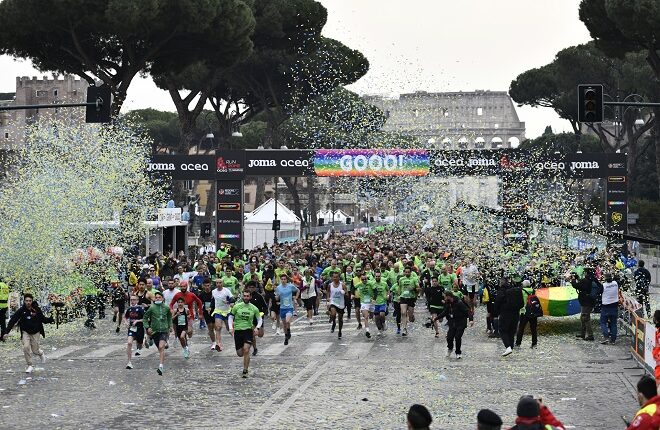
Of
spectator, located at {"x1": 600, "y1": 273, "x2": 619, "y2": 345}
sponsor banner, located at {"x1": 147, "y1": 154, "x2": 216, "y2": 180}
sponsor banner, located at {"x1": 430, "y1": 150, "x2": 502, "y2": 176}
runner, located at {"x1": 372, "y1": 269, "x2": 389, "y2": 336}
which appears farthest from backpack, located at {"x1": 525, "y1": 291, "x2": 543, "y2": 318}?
sponsor banner, located at {"x1": 147, "y1": 154, "x2": 216, "y2": 180}

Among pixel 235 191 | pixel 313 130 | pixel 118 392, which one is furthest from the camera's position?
pixel 313 130

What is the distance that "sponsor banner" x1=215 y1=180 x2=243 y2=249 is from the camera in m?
49.8

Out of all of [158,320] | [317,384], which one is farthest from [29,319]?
[317,384]

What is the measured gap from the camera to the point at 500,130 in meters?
175

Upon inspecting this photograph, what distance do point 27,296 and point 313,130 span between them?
60062mm

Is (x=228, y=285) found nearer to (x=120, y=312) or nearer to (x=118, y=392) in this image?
(x=120, y=312)

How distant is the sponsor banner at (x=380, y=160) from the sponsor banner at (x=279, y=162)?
478 millimetres

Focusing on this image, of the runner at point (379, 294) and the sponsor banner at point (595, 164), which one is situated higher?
the sponsor banner at point (595, 164)

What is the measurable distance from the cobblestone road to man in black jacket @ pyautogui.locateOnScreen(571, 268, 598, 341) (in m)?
0.47

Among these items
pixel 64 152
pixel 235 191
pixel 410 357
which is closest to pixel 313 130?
pixel 235 191

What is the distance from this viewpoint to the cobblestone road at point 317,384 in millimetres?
14359

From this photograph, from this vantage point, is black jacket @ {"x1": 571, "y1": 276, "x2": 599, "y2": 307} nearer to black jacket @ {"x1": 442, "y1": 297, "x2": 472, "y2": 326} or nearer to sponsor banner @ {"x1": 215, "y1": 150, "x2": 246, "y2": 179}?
black jacket @ {"x1": 442, "y1": 297, "x2": 472, "y2": 326}

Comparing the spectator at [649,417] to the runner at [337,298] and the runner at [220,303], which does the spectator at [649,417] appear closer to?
the runner at [220,303]

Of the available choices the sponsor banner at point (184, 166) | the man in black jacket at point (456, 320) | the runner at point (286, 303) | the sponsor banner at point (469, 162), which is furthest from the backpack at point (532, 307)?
the sponsor banner at point (184, 166)
